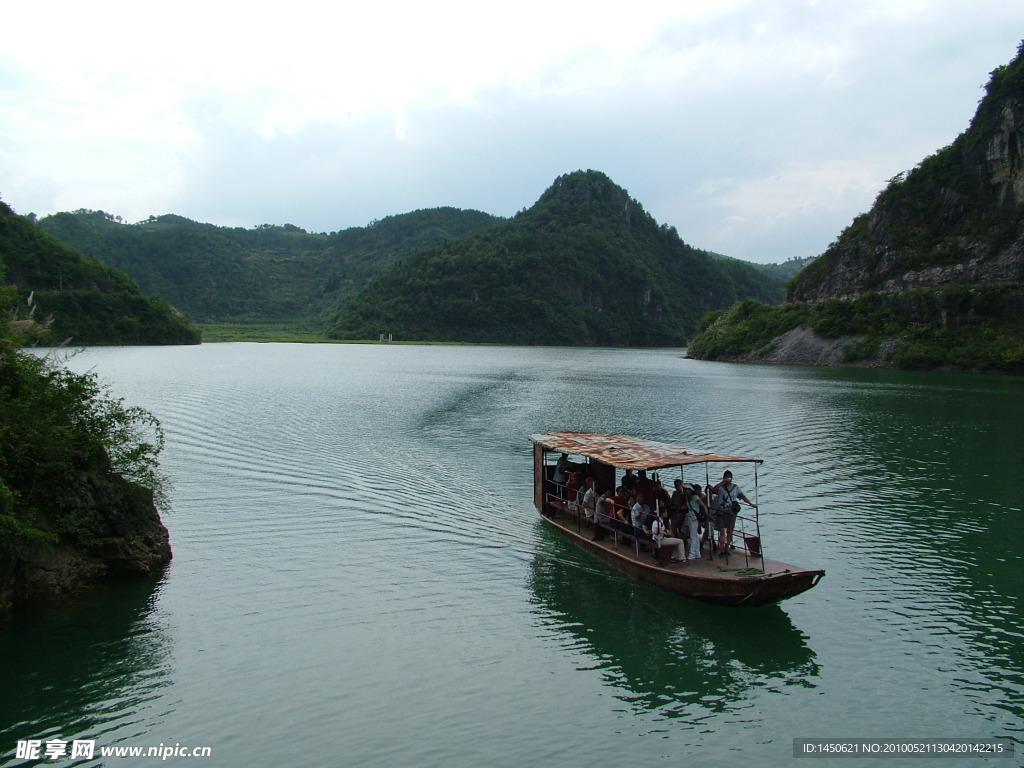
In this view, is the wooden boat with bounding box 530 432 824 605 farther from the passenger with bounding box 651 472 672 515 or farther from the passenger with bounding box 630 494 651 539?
the passenger with bounding box 651 472 672 515

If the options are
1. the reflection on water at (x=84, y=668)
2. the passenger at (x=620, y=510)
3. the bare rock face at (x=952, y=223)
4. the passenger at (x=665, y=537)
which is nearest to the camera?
the reflection on water at (x=84, y=668)

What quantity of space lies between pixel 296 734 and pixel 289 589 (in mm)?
5974

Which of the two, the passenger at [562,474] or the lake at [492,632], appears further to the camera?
the passenger at [562,474]

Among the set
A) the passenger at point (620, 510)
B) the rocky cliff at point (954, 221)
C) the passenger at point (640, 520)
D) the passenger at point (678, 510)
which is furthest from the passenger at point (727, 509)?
the rocky cliff at point (954, 221)

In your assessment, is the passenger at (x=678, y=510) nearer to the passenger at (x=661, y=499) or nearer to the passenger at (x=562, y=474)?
the passenger at (x=661, y=499)

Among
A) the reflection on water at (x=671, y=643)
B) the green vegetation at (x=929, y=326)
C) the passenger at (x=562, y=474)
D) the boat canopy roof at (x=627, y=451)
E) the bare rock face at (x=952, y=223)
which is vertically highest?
the bare rock face at (x=952, y=223)

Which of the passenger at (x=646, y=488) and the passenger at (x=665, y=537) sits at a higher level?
the passenger at (x=646, y=488)

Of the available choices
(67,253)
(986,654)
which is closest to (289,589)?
(986,654)

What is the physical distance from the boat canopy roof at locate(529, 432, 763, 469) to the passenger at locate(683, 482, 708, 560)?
0.86m

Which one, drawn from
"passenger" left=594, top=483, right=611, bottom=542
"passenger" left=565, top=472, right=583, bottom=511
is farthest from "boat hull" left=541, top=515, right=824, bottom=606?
"passenger" left=565, top=472, right=583, bottom=511

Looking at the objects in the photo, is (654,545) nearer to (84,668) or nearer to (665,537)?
(665,537)

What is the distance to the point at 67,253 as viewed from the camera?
417ft

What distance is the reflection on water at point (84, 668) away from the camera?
35.4 feet

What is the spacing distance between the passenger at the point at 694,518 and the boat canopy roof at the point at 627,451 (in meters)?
0.86
